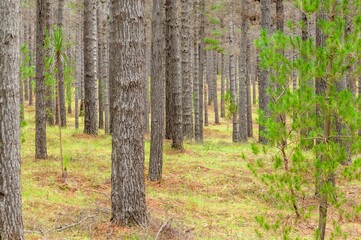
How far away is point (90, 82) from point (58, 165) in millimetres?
6105

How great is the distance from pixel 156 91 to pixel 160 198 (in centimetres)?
249

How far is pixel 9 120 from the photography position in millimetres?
4867

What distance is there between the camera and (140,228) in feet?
21.8

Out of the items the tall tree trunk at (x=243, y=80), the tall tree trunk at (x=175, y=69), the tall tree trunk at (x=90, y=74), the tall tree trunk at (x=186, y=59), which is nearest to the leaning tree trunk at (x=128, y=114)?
the tall tree trunk at (x=175, y=69)

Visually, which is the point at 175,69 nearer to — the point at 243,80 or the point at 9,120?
the point at 243,80

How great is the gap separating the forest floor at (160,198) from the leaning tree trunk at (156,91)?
569 millimetres

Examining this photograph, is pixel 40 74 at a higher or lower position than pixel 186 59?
lower

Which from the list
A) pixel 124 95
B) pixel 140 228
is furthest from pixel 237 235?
pixel 124 95

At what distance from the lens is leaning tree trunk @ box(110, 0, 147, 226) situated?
652 centimetres

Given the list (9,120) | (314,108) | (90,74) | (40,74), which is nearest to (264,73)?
(90,74)

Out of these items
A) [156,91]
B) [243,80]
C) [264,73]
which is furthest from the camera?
[243,80]

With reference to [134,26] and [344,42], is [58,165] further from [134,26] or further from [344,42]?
[344,42]

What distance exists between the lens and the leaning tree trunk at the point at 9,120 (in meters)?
4.85

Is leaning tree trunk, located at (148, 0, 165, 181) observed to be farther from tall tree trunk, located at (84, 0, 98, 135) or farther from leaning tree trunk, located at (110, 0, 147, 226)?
tall tree trunk, located at (84, 0, 98, 135)
